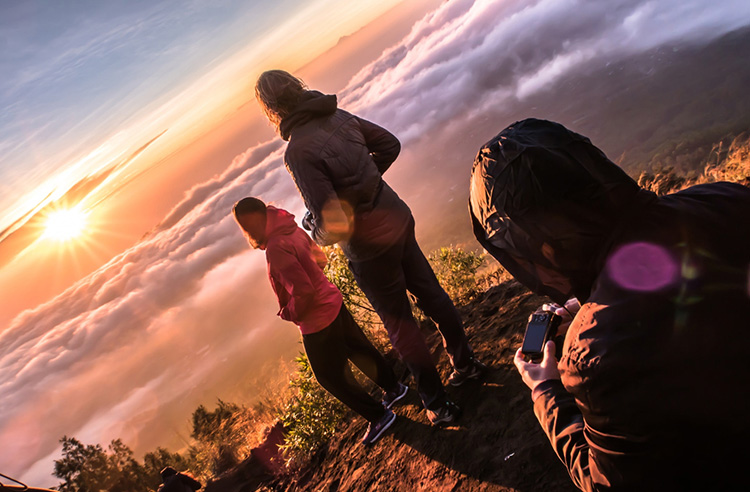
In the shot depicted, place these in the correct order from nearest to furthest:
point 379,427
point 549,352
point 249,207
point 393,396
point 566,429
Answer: point 566,429 → point 549,352 → point 249,207 → point 379,427 → point 393,396

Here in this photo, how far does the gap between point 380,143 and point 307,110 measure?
0.61 metres

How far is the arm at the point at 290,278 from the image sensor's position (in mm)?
2934

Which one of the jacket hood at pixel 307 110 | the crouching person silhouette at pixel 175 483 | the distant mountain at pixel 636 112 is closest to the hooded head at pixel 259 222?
the jacket hood at pixel 307 110

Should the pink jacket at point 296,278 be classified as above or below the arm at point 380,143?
below

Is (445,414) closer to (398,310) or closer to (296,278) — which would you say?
(398,310)

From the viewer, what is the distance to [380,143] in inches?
123

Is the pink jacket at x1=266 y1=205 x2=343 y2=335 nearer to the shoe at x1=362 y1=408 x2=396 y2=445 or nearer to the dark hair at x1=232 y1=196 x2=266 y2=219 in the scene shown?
the dark hair at x1=232 y1=196 x2=266 y2=219

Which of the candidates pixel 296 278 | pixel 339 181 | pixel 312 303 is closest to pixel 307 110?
pixel 339 181

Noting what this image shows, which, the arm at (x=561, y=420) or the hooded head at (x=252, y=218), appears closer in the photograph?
the arm at (x=561, y=420)

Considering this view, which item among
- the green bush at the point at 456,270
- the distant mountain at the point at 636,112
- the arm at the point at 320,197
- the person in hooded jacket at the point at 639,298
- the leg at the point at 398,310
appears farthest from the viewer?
the distant mountain at the point at 636,112

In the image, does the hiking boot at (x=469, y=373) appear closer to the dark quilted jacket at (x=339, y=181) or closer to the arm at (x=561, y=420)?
the dark quilted jacket at (x=339, y=181)

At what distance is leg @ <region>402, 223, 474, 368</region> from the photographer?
311 cm

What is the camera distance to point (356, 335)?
347 centimetres

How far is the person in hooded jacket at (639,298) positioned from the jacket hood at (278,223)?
2.06 meters
